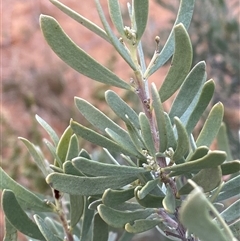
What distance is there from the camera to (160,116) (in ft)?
1.15

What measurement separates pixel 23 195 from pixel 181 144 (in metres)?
0.19

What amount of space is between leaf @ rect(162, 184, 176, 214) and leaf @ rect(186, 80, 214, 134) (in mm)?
62

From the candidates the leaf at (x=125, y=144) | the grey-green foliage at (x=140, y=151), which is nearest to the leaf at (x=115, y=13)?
A: the grey-green foliage at (x=140, y=151)

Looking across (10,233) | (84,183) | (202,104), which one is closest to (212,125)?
(202,104)

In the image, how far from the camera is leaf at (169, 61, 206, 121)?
1.30ft

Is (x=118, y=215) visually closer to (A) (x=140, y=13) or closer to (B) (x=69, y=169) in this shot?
(B) (x=69, y=169)

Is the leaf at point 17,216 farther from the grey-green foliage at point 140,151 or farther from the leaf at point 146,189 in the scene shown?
the leaf at point 146,189

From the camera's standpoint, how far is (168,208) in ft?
1.13

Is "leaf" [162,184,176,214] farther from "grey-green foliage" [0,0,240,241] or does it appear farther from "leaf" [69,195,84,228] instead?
"leaf" [69,195,84,228]

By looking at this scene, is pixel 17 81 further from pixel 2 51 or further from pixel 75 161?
pixel 75 161

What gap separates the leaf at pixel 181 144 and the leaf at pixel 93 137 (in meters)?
0.05

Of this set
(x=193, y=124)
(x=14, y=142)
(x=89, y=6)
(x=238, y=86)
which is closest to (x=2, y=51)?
(x=89, y=6)

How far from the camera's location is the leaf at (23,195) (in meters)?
0.44

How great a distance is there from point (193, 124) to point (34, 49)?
3412mm
